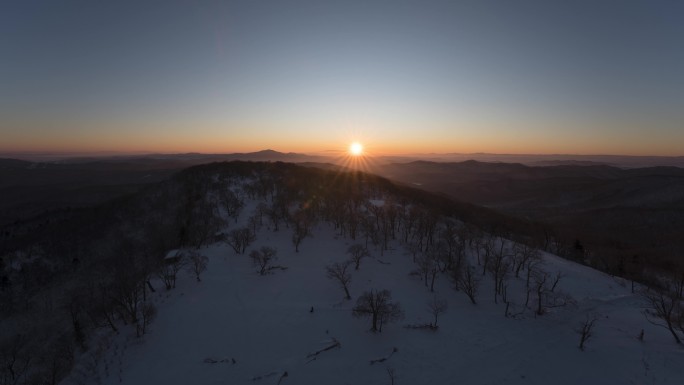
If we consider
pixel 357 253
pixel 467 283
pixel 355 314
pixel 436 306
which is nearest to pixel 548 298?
pixel 467 283

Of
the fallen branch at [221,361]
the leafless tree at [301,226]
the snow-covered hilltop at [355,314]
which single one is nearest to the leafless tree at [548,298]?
the snow-covered hilltop at [355,314]

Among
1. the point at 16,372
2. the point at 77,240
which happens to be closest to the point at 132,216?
the point at 77,240

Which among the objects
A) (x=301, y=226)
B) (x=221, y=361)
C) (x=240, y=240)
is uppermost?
(x=301, y=226)

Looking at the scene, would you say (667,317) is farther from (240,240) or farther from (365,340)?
(240,240)

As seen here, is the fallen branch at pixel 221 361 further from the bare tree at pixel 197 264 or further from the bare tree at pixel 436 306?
the bare tree at pixel 436 306

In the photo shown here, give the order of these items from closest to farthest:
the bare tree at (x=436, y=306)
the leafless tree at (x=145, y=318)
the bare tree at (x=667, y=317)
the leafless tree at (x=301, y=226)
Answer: the bare tree at (x=667, y=317) < the leafless tree at (x=145, y=318) < the bare tree at (x=436, y=306) < the leafless tree at (x=301, y=226)

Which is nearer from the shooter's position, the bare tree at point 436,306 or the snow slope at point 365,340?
the snow slope at point 365,340

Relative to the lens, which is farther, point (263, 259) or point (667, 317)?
point (263, 259)

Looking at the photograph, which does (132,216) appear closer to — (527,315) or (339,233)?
(339,233)
